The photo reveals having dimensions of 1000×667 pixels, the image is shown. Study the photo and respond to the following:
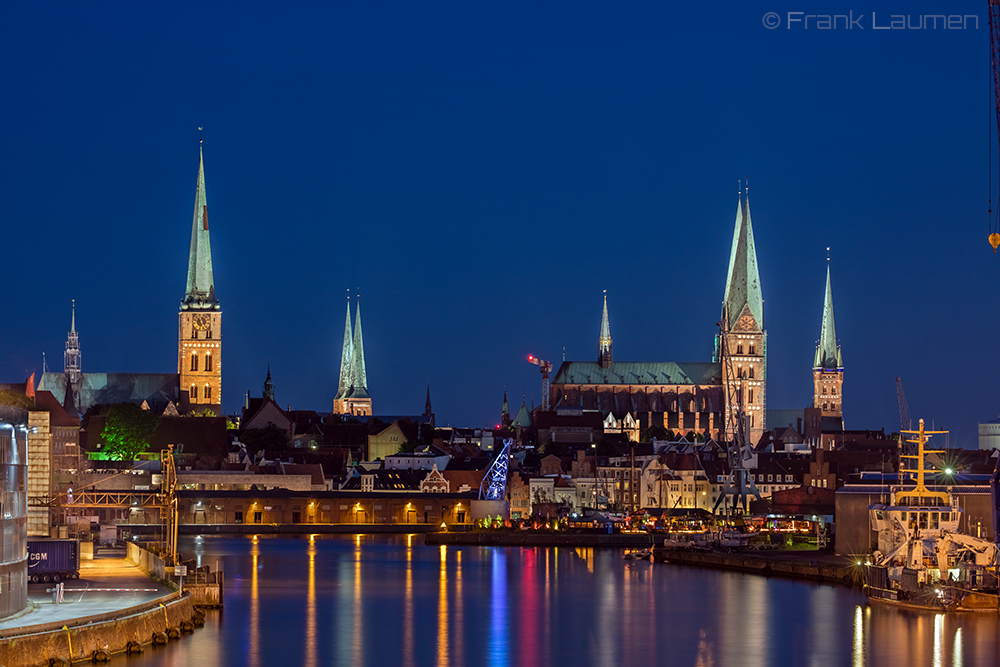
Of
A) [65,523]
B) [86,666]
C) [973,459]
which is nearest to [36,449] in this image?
[65,523]

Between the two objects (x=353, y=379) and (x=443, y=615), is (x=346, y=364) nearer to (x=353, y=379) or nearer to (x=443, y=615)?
(x=353, y=379)

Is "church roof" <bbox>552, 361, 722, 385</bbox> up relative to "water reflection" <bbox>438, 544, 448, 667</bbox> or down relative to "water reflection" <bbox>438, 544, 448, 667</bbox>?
up

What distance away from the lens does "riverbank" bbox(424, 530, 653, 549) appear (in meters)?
76.8

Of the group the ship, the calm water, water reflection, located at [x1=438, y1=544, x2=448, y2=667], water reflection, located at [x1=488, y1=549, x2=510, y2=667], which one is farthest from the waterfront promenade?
the ship

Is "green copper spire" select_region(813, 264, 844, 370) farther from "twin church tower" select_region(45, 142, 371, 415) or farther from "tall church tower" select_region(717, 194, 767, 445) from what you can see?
"twin church tower" select_region(45, 142, 371, 415)

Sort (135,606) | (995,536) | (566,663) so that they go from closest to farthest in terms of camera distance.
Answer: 1. (135,606)
2. (566,663)
3. (995,536)

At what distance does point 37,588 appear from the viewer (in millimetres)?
35281

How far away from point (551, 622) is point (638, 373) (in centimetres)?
10831

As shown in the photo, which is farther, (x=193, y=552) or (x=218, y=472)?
(x=218, y=472)

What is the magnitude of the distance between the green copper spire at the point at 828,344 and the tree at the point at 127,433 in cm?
7709

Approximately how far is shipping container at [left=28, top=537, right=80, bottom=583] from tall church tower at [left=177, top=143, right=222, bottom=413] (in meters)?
100

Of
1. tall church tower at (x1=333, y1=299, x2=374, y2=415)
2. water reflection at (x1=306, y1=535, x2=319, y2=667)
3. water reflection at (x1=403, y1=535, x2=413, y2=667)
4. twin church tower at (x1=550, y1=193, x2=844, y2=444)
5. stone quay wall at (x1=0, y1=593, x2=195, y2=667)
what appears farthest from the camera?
tall church tower at (x1=333, y1=299, x2=374, y2=415)

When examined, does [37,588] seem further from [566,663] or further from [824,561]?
[824,561]

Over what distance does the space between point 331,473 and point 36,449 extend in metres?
47.0
